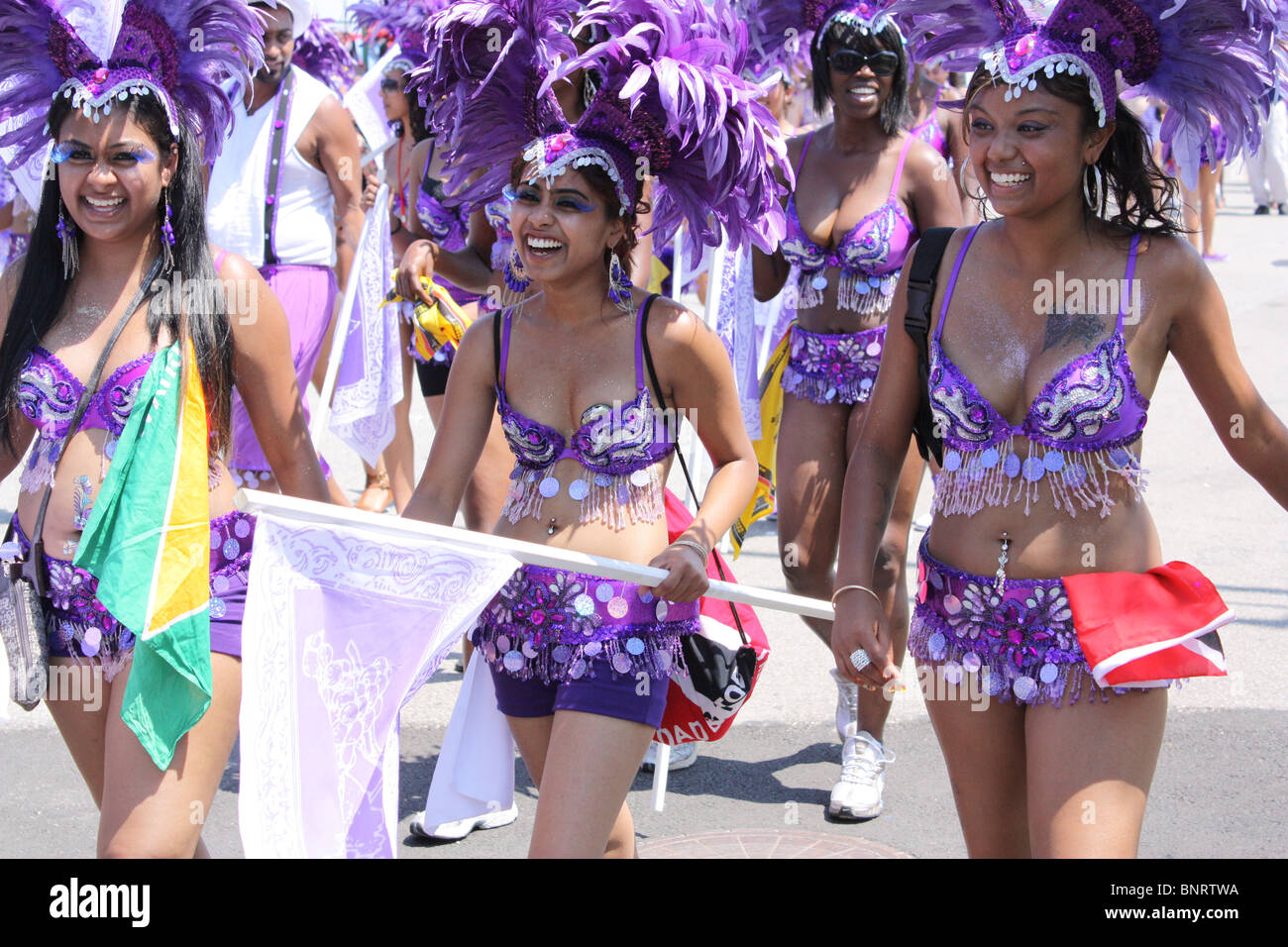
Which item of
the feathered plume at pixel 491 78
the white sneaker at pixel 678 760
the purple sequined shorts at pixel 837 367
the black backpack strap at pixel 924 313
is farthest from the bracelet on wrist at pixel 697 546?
the white sneaker at pixel 678 760

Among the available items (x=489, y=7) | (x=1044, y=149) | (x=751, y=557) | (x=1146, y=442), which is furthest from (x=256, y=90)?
(x=1146, y=442)

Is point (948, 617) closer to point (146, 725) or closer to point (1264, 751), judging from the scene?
point (146, 725)

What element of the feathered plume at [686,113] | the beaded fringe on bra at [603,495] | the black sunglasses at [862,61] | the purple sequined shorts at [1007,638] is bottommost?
the purple sequined shorts at [1007,638]

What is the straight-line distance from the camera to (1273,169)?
789 inches

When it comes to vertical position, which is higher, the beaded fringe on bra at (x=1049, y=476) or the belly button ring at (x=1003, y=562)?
the beaded fringe on bra at (x=1049, y=476)

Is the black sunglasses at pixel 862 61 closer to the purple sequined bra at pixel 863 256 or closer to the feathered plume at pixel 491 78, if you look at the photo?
the purple sequined bra at pixel 863 256

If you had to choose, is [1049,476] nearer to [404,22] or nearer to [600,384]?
[600,384]

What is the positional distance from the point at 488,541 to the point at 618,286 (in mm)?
712

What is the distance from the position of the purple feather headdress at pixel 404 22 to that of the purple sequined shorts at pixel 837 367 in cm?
172

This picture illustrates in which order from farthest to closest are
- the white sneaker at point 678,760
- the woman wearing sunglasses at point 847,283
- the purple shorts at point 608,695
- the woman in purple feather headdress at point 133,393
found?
the white sneaker at point 678,760, the woman wearing sunglasses at point 847,283, the purple shorts at point 608,695, the woman in purple feather headdress at point 133,393

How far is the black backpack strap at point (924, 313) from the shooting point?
10.3 feet

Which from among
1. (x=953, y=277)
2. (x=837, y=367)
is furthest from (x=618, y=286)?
(x=837, y=367)

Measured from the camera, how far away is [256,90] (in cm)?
593
